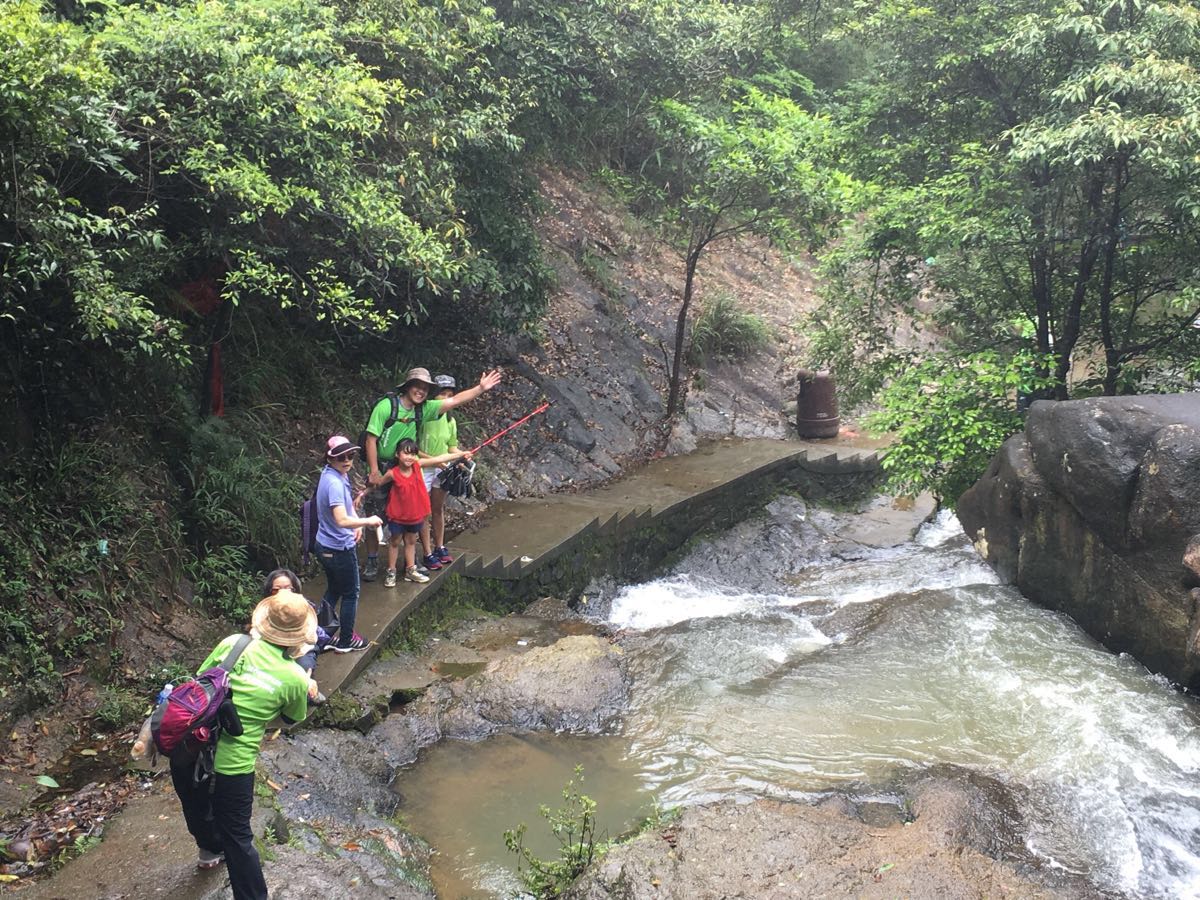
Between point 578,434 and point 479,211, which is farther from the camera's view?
point 578,434

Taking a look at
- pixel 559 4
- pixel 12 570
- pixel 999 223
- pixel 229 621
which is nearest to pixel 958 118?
pixel 999 223

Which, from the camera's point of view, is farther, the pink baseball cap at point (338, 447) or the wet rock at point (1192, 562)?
the wet rock at point (1192, 562)

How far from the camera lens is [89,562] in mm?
5535

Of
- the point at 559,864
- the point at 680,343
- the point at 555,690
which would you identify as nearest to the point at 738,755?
the point at 555,690

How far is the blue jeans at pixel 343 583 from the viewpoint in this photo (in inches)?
224

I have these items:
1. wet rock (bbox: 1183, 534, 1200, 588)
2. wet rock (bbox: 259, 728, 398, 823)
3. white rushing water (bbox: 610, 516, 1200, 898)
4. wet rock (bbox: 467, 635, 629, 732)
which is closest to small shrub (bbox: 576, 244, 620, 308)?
white rushing water (bbox: 610, 516, 1200, 898)

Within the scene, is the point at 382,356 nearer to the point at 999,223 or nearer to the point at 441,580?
the point at 441,580

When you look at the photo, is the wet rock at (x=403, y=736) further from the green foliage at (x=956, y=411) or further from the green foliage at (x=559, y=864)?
the green foliage at (x=956, y=411)

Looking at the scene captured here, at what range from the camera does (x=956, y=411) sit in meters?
8.87

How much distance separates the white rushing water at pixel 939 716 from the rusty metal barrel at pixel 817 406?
6.02 m

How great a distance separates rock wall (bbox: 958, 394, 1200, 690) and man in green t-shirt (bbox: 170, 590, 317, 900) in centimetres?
588

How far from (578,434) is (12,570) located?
7.47 metres

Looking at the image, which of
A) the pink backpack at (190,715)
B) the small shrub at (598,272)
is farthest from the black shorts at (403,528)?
the small shrub at (598,272)

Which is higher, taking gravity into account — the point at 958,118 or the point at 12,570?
the point at 958,118
